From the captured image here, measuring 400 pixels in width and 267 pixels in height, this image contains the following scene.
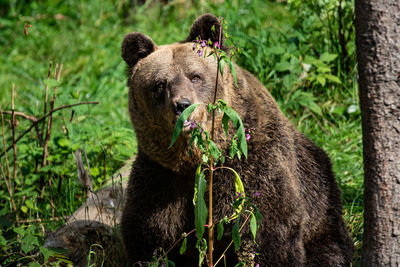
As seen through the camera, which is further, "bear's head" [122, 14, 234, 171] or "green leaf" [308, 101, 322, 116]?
"green leaf" [308, 101, 322, 116]

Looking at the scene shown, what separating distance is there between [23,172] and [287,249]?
2.95 metres

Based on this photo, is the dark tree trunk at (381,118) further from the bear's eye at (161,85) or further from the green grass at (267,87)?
the bear's eye at (161,85)

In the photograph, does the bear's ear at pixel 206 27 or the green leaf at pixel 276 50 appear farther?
the green leaf at pixel 276 50

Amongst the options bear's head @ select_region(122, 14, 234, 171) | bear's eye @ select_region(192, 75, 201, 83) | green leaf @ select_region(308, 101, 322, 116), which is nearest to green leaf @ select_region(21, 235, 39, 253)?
bear's head @ select_region(122, 14, 234, 171)

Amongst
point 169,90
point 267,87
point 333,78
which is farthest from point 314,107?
point 169,90

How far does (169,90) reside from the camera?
12.6ft

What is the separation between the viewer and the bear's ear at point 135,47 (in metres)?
4.21

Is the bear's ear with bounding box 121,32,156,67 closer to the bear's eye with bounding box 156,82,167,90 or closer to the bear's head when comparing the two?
the bear's head

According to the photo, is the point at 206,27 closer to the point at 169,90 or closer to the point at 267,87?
the point at 169,90

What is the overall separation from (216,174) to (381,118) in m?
1.21

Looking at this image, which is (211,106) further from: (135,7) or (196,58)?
(135,7)

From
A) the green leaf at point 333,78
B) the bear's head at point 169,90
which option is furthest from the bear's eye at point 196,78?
the green leaf at point 333,78

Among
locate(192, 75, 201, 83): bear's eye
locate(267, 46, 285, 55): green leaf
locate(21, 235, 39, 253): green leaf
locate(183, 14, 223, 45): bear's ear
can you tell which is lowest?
locate(21, 235, 39, 253): green leaf

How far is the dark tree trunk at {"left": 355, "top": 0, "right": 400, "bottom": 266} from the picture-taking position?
2.95 metres
